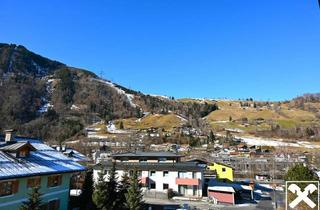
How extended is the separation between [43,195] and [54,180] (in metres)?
2.11

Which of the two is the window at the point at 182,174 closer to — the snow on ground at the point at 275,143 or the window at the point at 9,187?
the window at the point at 9,187

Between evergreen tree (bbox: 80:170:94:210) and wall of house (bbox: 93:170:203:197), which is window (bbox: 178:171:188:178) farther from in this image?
evergreen tree (bbox: 80:170:94:210)

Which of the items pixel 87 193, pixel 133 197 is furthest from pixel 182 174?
pixel 133 197

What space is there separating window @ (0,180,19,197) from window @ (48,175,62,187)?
14.6 feet

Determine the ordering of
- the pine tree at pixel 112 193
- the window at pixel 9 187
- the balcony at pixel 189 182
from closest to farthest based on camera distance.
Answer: the window at pixel 9 187 < the pine tree at pixel 112 193 < the balcony at pixel 189 182

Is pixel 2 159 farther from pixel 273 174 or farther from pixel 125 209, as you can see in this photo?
pixel 273 174

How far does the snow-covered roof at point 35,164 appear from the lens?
23312 mm

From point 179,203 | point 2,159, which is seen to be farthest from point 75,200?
point 179,203

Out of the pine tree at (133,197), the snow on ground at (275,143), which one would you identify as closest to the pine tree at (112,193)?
the pine tree at (133,197)

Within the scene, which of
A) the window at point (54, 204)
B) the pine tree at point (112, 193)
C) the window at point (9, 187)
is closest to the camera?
the window at point (9, 187)

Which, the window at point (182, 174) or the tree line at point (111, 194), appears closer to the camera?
the tree line at point (111, 194)

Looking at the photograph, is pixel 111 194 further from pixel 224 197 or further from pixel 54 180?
pixel 224 197

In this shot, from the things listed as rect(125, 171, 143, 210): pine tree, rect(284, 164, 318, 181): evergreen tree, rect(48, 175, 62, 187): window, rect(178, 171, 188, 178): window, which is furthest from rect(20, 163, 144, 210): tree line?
rect(178, 171, 188, 178): window

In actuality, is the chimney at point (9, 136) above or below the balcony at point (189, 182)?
above
